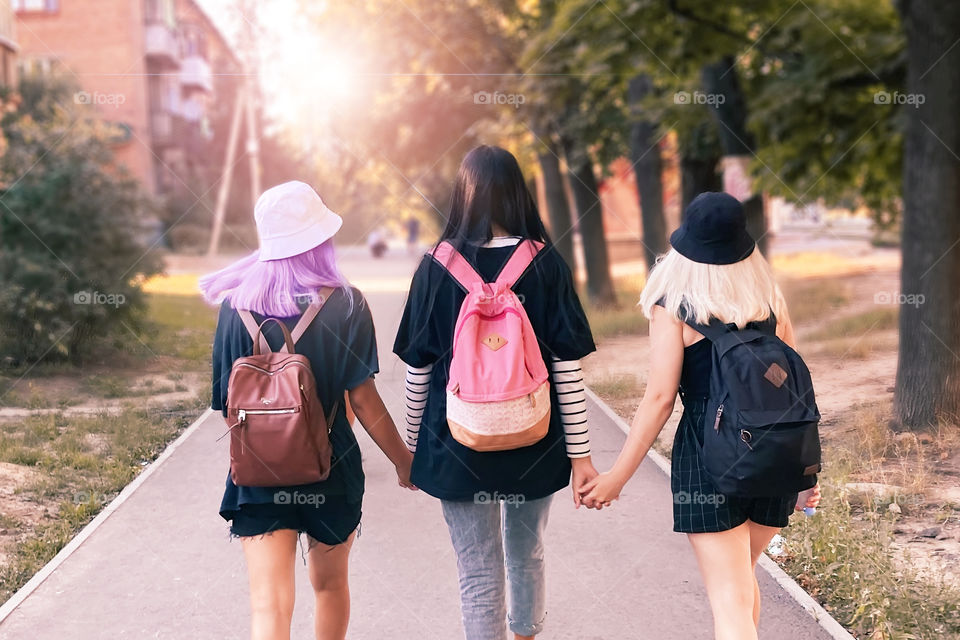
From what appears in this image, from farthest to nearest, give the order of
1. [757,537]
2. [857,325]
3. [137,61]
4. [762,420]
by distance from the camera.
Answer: [137,61] → [857,325] → [757,537] → [762,420]

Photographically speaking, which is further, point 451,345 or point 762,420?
point 451,345

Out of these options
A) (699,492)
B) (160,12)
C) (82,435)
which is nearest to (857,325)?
(82,435)

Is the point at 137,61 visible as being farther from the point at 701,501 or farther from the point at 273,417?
the point at 701,501

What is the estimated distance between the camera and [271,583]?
3.17m

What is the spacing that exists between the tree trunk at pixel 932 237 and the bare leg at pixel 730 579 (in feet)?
15.9

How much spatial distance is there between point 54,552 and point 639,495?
131 inches

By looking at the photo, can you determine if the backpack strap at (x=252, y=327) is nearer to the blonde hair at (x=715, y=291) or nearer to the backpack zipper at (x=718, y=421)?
the blonde hair at (x=715, y=291)

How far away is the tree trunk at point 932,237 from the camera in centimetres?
744

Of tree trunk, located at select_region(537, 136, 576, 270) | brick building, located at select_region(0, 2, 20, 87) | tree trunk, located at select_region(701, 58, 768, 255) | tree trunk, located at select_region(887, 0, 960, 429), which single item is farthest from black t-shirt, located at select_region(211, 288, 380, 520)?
brick building, located at select_region(0, 2, 20, 87)

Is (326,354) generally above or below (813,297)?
above

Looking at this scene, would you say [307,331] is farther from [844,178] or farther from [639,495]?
[844,178]

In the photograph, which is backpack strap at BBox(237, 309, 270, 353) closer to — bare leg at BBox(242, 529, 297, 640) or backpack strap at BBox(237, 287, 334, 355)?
backpack strap at BBox(237, 287, 334, 355)

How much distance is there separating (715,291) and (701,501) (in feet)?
2.06

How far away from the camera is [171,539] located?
18.7 ft
